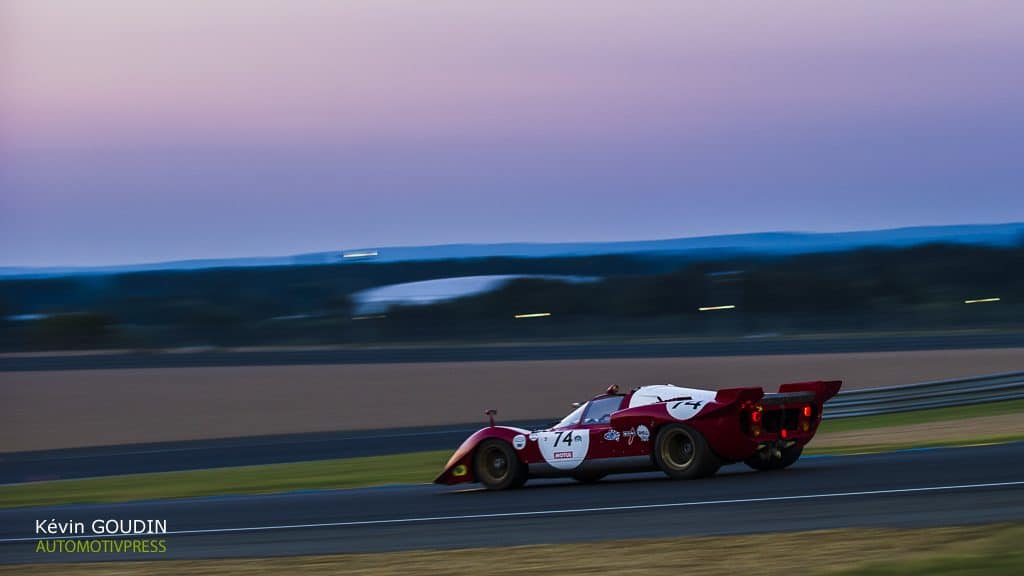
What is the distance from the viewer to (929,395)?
77.5 feet

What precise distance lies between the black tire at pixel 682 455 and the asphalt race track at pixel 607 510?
0.18 meters

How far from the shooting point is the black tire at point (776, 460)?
13.3 metres

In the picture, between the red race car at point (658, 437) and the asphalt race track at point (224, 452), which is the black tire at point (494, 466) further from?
the asphalt race track at point (224, 452)

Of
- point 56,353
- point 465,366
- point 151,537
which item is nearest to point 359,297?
point 56,353

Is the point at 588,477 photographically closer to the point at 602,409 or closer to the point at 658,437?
the point at 602,409

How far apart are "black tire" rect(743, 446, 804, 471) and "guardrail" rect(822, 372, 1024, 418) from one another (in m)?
10.4

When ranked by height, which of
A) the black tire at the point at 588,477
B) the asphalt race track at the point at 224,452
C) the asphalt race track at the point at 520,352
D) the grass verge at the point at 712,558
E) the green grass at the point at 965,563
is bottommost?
the green grass at the point at 965,563

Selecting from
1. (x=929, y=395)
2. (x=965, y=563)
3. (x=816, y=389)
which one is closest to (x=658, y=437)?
(x=816, y=389)

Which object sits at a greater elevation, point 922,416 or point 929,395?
point 929,395

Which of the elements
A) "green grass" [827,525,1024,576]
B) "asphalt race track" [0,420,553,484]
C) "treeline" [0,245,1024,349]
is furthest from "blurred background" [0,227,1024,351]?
"green grass" [827,525,1024,576]

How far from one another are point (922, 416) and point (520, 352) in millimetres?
28367

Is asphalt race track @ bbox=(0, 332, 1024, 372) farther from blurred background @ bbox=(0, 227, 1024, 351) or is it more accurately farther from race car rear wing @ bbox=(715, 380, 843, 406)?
race car rear wing @ bbox=(715, 380, 843, 406)

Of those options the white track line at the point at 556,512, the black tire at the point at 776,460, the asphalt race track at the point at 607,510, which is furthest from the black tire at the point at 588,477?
the white track line at the point at 556,512

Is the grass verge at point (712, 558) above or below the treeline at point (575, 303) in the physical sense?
below
